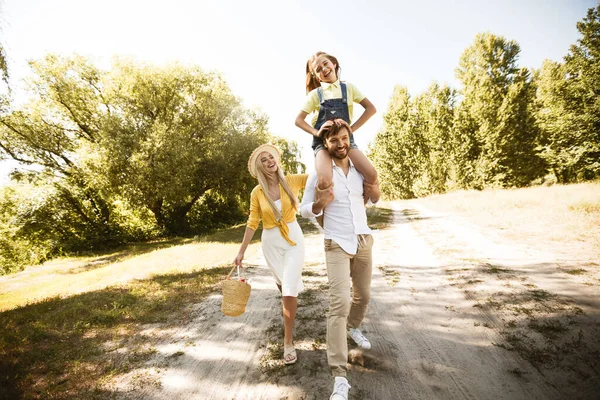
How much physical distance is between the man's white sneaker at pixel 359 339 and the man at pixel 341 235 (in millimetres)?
639

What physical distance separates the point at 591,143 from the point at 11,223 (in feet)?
124

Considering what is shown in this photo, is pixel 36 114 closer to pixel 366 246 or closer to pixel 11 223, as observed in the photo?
pixel 11 223

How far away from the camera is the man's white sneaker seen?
10.3ft

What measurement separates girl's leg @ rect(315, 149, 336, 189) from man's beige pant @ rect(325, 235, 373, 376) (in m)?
0.60

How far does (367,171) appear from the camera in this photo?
276 cm

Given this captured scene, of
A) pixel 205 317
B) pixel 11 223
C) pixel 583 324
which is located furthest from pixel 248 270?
pixel 11 223

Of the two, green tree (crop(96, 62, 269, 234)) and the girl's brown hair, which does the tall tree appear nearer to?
green tree (crop(96, 62, 269, 234))

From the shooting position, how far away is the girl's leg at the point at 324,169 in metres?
2.57

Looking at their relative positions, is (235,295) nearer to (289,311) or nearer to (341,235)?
(289,311)

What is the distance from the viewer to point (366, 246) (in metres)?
2.76

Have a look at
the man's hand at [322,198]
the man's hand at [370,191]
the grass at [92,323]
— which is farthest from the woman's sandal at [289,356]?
the man's hand at [370,191]

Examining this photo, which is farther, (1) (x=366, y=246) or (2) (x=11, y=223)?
(2) (x=11, y=223)

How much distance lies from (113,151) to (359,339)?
665 inches

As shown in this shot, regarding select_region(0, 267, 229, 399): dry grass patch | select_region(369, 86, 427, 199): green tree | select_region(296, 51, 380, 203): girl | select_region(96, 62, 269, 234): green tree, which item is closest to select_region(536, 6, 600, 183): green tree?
select_region(369, 86, 427, 199): green tree
